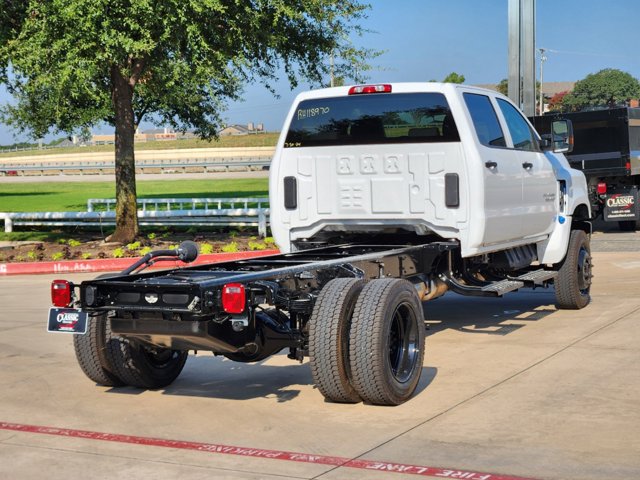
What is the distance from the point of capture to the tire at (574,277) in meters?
11.2

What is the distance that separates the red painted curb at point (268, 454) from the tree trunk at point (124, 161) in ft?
44.4

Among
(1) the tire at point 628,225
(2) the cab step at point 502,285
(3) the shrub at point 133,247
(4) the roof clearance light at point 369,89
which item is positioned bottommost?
(1) the tire at point 628,225

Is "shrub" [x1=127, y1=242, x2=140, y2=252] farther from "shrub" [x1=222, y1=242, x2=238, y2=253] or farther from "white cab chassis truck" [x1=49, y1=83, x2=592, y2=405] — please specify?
"white cab chassis truck" [x1=49, y1=83, x2=592, y2=405]

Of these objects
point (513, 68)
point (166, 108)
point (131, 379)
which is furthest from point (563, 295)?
point (166, 108)

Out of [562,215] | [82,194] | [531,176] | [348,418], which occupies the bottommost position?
[348,418]

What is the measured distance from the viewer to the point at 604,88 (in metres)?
168

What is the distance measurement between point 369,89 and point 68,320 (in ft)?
12.4

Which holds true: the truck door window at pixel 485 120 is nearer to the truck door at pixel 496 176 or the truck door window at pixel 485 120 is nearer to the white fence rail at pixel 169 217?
the truck door at pixel 496 176

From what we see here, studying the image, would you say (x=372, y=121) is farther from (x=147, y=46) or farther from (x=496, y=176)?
(x=147, y=46)

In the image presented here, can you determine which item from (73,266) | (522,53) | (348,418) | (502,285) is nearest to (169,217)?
(73,266)

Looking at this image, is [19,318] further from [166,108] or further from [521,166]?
[166,108]

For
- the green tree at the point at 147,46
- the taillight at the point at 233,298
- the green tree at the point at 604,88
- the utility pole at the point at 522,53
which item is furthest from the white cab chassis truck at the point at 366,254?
the green tree at the point at 604,88

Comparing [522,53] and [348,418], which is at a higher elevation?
[522,53]

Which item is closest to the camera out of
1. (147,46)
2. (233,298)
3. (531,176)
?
(233,298)
